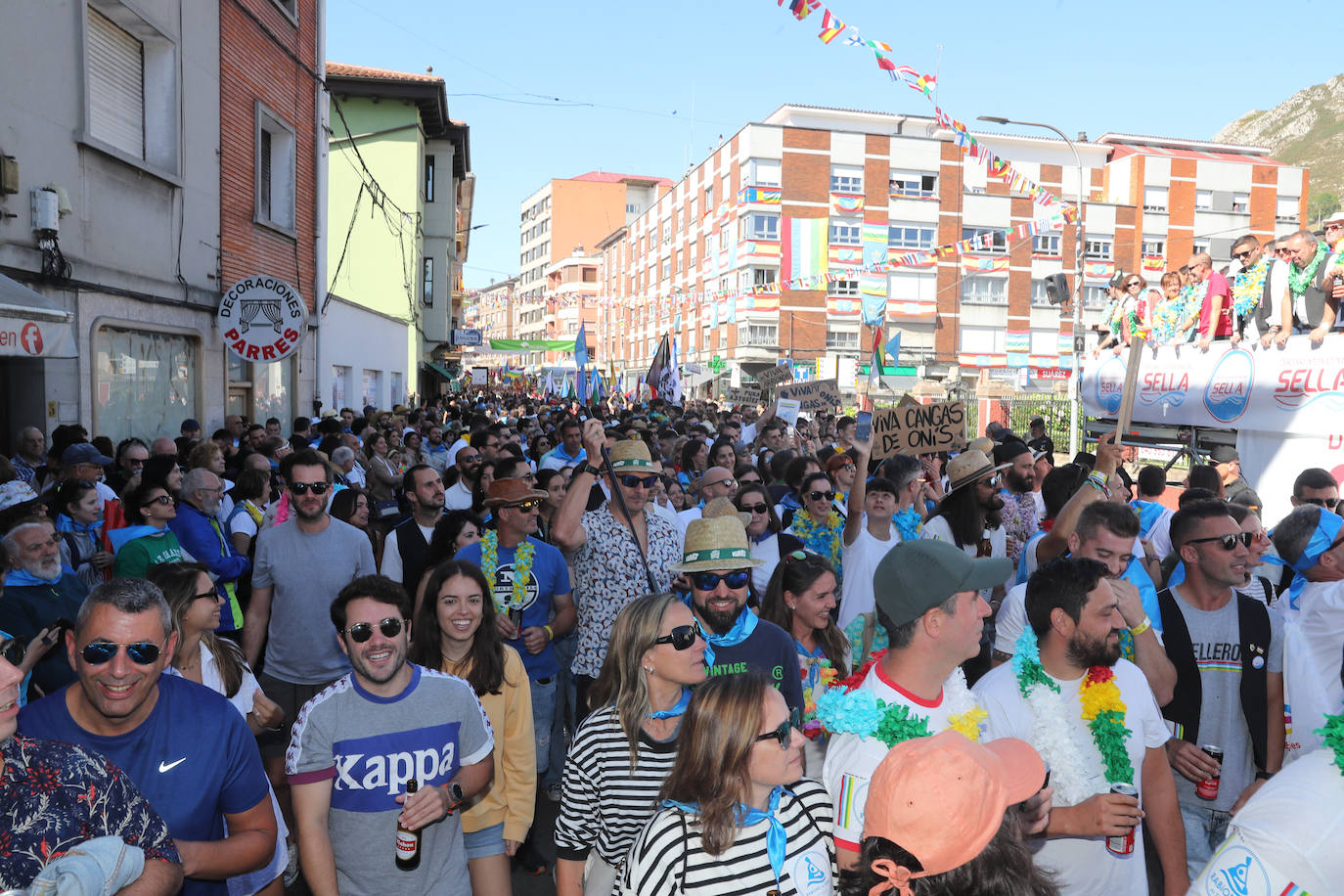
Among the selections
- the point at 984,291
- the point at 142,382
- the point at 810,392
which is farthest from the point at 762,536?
the point at 984,291

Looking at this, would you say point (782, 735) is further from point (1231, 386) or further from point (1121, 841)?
point (1231, 386)

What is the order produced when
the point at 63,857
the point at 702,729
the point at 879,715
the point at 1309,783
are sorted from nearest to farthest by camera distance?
1. the point at 63,857
2. the point at 1309,783
3. the point at 702,729
4. the point at 879,715

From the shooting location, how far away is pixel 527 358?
119 m

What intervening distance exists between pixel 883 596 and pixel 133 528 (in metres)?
4.60

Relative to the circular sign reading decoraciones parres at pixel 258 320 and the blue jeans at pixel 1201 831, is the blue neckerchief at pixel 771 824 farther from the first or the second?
the circular sign reading decoraciones parres at pixel 258 320

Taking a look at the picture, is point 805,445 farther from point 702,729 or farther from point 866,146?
point 866,146

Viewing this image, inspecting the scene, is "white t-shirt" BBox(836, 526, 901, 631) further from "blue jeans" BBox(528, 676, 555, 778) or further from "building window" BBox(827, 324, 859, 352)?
"building window" BBox(827, 324, 859, 352)

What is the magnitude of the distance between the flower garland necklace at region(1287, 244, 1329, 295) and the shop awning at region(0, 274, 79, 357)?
11523 millimetres

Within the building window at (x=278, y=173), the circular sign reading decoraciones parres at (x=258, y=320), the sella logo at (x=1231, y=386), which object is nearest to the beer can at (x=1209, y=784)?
the sella logo at (x=1231, y=386)

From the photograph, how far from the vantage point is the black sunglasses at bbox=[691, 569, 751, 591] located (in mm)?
4090

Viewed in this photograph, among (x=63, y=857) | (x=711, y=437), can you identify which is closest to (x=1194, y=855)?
(x=63, y=857)

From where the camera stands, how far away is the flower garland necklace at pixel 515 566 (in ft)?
17.2

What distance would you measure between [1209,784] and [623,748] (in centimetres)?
262

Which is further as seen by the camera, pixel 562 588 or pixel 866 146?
pixel 866 146
